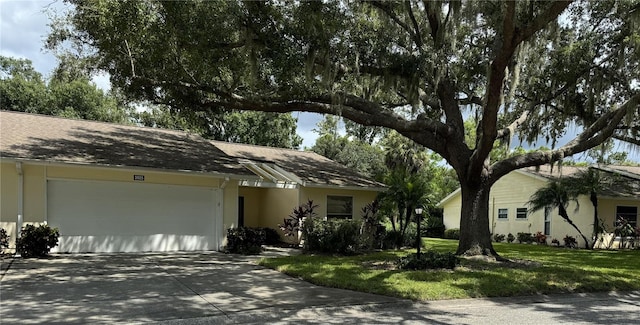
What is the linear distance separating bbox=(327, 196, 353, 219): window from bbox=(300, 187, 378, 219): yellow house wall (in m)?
0.16

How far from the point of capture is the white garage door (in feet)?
40.5

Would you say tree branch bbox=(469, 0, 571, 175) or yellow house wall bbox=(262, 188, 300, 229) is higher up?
tree branch bbox=(469, 0, 571, 175)

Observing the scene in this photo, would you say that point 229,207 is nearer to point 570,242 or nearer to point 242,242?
point 242,242

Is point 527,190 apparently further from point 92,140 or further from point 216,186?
point 92,140

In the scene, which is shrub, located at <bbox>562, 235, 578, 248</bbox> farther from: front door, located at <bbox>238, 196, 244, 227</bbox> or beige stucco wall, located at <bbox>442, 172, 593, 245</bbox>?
front door, located at <bbox>238, 196, 244, 227</bbox>

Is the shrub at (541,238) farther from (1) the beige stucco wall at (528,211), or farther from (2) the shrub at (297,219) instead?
(2) the shrub at (297,219)

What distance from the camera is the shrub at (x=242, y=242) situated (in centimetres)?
1386

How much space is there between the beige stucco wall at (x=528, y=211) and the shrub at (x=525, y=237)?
0.60 m

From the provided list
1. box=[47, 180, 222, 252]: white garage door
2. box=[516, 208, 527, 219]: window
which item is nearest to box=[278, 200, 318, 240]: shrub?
box=[47, 180, 222, 252]: white garage door

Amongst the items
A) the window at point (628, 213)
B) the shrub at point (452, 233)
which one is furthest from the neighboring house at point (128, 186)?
the window at point (628, 213)

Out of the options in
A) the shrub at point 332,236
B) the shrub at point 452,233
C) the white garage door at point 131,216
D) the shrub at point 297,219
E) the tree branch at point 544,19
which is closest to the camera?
the tree branch at point 544,19

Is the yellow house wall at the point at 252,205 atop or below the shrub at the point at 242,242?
atop

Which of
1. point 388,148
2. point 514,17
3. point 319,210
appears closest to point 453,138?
point 514,17

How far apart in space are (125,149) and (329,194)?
24.0ft
